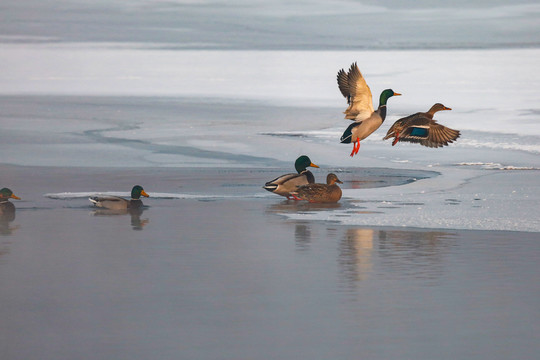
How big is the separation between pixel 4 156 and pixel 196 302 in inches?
435

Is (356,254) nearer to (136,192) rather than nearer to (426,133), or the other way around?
(136,192)

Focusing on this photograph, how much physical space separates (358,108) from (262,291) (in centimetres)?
704

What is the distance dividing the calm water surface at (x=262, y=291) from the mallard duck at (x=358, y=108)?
11.7 feet

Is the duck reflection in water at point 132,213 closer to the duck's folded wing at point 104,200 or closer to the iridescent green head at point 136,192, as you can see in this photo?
the duck's folded wing at point 104,200

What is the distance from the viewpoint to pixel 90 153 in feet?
58.4

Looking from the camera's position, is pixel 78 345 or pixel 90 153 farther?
pixel 90 153

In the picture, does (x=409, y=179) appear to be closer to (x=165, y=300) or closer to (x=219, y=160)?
(x=219, y=160)

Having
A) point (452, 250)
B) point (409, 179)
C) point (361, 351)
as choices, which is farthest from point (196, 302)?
point (409, 179)

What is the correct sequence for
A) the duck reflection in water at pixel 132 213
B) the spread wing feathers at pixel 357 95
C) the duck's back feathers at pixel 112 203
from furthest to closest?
the spread wing feathers at pixel 357 95 < the duck's back feathers at pixel 112 203 < the duck reflection in water at pixel 132 213

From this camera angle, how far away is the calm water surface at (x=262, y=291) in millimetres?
5941

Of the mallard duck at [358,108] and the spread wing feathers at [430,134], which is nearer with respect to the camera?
the spread wing feathers at [430,134]

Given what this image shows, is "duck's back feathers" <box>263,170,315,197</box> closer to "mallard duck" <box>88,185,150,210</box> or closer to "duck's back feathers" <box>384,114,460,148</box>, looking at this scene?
"duck's back feathers" <box>384,114,460,148</box>

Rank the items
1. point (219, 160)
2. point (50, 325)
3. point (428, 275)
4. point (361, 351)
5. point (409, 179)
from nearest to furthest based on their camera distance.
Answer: point (361, 351) < point (50, 325) < point (428, 275) < point (409, 179) < point (219, 160)

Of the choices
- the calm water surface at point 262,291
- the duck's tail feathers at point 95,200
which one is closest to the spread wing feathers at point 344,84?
the duck's tail feathers at point 95,200
